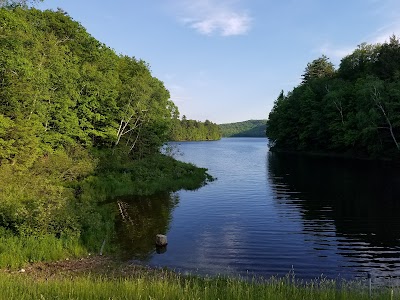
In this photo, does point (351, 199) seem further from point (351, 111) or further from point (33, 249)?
point (351, 111)

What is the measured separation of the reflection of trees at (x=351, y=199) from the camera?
22391mm

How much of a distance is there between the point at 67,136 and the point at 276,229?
935 inches

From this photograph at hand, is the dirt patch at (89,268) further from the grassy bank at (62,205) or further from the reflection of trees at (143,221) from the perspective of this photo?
the reflection of trees at (143,221)

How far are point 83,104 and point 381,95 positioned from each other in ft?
166

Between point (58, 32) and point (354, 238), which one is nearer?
point (354, 238)

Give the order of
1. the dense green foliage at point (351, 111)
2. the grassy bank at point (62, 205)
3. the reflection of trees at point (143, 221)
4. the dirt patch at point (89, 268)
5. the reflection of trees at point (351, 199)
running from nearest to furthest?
the dirt patch at point (89, 268)
the grassy bank at point (62, 205)
the reflection of trees at point (143, 221)
the reflection of trees at point (351, 199)
the dense green foliage at point (351, 111)

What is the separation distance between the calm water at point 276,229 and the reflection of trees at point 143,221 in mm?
58

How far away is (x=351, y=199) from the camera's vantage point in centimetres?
3197

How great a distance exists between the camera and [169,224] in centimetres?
2477

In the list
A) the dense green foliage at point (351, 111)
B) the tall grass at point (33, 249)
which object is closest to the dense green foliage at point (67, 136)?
the tall grass at point (33, 249)

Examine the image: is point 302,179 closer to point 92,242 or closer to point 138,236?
point 138,236

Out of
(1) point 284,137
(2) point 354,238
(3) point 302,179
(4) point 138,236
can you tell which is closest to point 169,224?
(4) point 138,236

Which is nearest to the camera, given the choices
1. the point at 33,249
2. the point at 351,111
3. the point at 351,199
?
Result: the point at 33,249

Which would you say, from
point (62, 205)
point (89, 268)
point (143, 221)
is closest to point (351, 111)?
point (143, 221)
